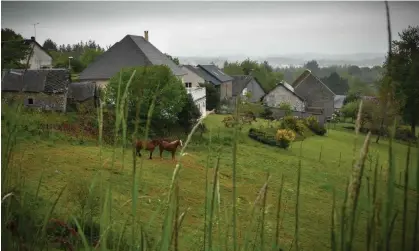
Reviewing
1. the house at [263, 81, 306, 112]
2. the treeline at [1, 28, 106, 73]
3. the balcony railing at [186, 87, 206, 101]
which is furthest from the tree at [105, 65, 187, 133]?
the balcony railing at [186, 87, 206, 101]

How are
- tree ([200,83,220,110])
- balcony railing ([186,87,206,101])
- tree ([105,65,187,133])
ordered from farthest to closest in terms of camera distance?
1. balcony railing ([186,87,206,101])
2. tree ([200,83,220,110])
3. tree ([105,65,187,133])

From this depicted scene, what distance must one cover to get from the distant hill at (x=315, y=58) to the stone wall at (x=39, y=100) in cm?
58

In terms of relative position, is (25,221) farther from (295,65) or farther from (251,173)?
(251,173)

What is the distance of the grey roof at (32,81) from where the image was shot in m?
1.14

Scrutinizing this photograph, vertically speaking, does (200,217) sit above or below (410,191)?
below

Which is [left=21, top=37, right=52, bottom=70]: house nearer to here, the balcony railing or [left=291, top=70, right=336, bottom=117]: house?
[left=291, top=70, right=336, bottom=117]: house

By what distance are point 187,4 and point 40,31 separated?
51 cm

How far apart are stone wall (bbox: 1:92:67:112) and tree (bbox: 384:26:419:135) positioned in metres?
0.81

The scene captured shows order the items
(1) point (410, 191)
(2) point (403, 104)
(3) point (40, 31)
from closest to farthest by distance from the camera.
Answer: (1) point (410, 191)
(2) point (403, 104)
(3) point (40, 31)

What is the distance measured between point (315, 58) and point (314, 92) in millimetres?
319

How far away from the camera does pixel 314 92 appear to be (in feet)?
4.86

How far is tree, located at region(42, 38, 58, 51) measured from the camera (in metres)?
1.31

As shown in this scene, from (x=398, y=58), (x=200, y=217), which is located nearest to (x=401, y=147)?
(x=398, y=58)

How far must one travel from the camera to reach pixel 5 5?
46.5 inches
